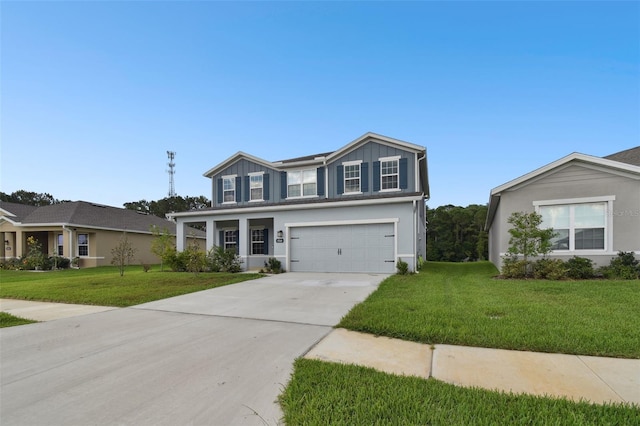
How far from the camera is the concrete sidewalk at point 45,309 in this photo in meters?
6.17

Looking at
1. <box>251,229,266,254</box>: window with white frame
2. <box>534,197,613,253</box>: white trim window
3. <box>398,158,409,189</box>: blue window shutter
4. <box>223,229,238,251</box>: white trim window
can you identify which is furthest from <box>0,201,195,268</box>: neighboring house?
<box>534,197,613,253</box>: white trim window

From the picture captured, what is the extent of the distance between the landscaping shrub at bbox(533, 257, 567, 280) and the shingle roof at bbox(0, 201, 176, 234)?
1001 inches

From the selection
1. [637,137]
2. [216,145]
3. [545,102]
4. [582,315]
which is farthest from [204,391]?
[637,137]

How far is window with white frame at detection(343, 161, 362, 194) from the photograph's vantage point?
1457 centimetres

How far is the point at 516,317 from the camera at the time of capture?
500 cm

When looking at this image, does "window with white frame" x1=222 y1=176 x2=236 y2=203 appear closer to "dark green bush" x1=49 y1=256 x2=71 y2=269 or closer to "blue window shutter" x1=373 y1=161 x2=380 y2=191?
"blue window shutter" x1=373 y1=161 x2=380 y2=191

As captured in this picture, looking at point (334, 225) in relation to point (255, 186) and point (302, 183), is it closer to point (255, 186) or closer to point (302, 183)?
point (302, 183)

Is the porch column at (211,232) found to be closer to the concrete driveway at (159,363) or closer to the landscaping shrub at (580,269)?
the concrete driveway at (159,363)

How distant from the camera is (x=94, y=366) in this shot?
11.5ft

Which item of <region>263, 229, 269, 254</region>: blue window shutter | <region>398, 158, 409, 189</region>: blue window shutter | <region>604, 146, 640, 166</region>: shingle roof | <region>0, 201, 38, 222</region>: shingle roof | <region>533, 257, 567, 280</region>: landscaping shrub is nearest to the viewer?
<region>533, 257, 567, 280</region>: landscaping shrub

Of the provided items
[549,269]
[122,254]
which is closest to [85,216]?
[122,254]

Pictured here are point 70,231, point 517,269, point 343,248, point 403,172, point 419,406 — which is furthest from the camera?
point 70,231

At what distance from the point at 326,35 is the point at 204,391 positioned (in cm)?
1472

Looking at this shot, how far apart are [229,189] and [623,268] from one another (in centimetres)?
1752
